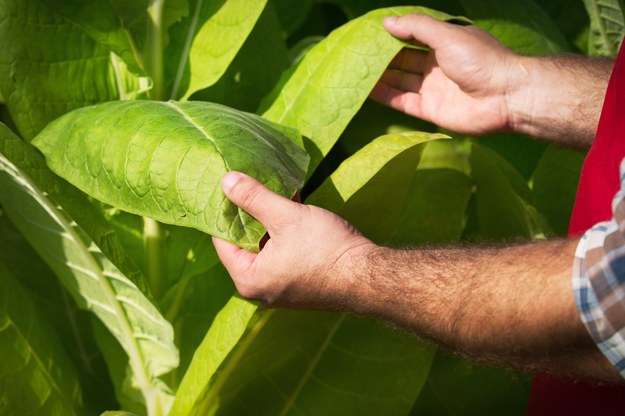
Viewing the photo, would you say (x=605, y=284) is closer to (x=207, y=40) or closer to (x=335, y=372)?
(x=335, y=372)

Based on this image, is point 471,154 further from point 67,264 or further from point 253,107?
point 67,264

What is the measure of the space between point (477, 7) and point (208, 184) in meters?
0.59

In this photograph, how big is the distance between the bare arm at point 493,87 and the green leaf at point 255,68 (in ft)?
0.51

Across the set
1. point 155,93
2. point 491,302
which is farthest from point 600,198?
point 155,93

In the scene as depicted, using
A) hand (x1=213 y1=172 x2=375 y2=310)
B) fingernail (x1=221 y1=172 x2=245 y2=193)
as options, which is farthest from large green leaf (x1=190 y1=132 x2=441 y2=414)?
fingernail (x1=221 y1=172 x2=245 y2=193)

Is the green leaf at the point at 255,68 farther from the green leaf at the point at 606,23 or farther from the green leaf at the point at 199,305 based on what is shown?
the green leaf at the point at 606,23

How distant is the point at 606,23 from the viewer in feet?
4.01

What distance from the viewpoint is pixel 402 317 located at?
2.70 ft

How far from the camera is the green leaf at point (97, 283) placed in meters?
0.91

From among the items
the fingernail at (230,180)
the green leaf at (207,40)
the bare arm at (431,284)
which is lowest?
the bare arm at (431,284)

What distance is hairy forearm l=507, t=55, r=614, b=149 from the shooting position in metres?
1.09

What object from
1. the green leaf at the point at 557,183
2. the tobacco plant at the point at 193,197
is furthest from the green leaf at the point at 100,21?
the green leaf at the point at 557,183

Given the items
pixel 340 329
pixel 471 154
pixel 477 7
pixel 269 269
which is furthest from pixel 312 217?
pixel 477 7

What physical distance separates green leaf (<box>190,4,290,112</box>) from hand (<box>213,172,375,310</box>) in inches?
11.9
